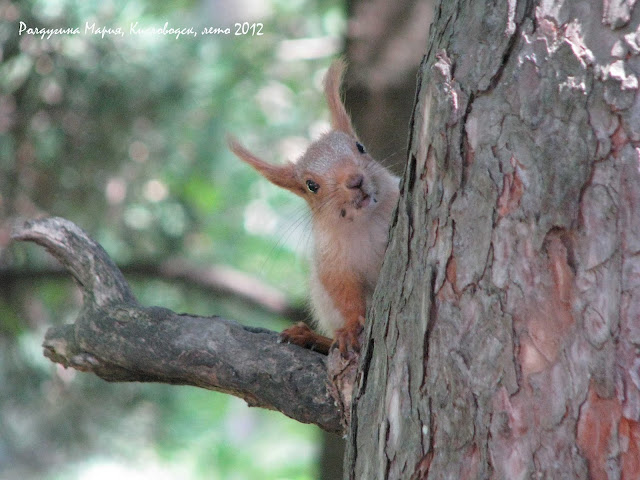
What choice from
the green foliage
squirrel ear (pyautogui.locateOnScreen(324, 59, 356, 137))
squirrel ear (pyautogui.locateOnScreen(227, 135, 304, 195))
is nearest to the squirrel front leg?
squirrel ear (pyautogui.locateOnScreen(227, 135, 304, 195))

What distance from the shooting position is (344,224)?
2141mm

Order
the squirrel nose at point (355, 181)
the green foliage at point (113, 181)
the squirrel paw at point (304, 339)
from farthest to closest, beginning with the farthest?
the green foliage at point (113, 181) → the squirrel nose at point (355, 181) → the squirrel paw at point (304, 339)

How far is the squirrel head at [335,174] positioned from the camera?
2107 millimetres

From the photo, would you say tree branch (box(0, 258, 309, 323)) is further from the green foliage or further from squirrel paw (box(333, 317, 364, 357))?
squirrel paw (box(333, 317, 364, 357))

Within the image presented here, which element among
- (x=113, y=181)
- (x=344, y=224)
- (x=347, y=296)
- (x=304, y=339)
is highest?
(x=113, y=181)

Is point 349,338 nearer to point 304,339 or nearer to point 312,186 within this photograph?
point 304,339

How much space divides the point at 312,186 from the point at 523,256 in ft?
3.66

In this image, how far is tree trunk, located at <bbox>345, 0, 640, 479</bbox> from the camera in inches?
44.1

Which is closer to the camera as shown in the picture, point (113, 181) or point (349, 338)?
point (349, 338)

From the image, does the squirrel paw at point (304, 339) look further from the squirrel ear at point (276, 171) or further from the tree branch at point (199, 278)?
the tree branch at point (199, 278)

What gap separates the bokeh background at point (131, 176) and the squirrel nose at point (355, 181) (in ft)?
1.89

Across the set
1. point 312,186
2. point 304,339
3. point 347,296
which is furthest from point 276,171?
point 304,339

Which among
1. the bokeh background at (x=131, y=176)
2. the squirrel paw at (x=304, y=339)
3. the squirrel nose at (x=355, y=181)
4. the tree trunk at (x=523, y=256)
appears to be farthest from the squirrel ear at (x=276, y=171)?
the tree trunk at (x=523, y=256)

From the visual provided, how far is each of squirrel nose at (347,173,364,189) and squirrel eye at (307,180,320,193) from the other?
0.55ft
